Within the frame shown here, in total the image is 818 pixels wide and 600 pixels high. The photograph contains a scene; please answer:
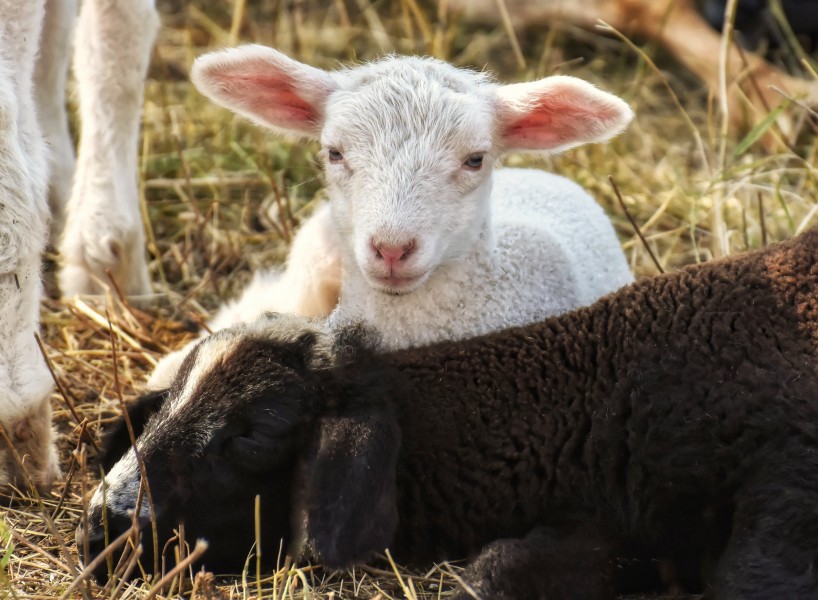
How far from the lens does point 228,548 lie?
3.75 metres

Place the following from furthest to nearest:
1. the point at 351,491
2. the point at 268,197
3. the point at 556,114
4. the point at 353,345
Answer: the point at 268,197 → the point at 556,114 → the point at 353,345 → the point at 351,491

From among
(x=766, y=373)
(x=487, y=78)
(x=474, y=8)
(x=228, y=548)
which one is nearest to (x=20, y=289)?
(x=228, y=548)

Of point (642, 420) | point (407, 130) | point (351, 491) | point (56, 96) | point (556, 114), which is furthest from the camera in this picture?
point (56, 96)

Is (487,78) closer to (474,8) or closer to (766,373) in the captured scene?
(766,373)

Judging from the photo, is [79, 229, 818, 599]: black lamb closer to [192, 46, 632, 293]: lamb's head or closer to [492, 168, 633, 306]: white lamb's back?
[192, 46, 632, 293]: lamb's head

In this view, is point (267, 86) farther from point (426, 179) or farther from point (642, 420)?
point (642, 420)

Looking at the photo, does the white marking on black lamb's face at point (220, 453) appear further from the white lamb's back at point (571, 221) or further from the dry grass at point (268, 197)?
the white lamb's back at point (571, 221)

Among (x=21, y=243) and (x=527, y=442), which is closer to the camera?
(x=527, y=442)

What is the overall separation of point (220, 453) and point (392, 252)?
86 centimetres

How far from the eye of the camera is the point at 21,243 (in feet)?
13.0

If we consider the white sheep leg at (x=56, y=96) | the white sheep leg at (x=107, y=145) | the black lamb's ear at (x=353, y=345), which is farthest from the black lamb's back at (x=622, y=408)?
the white sheep leg at (x=56, y=96)

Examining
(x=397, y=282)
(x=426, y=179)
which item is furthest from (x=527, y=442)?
(x=426, y=179)

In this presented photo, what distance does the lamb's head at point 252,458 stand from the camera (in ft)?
11.5

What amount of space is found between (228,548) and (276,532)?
0.16 metres
